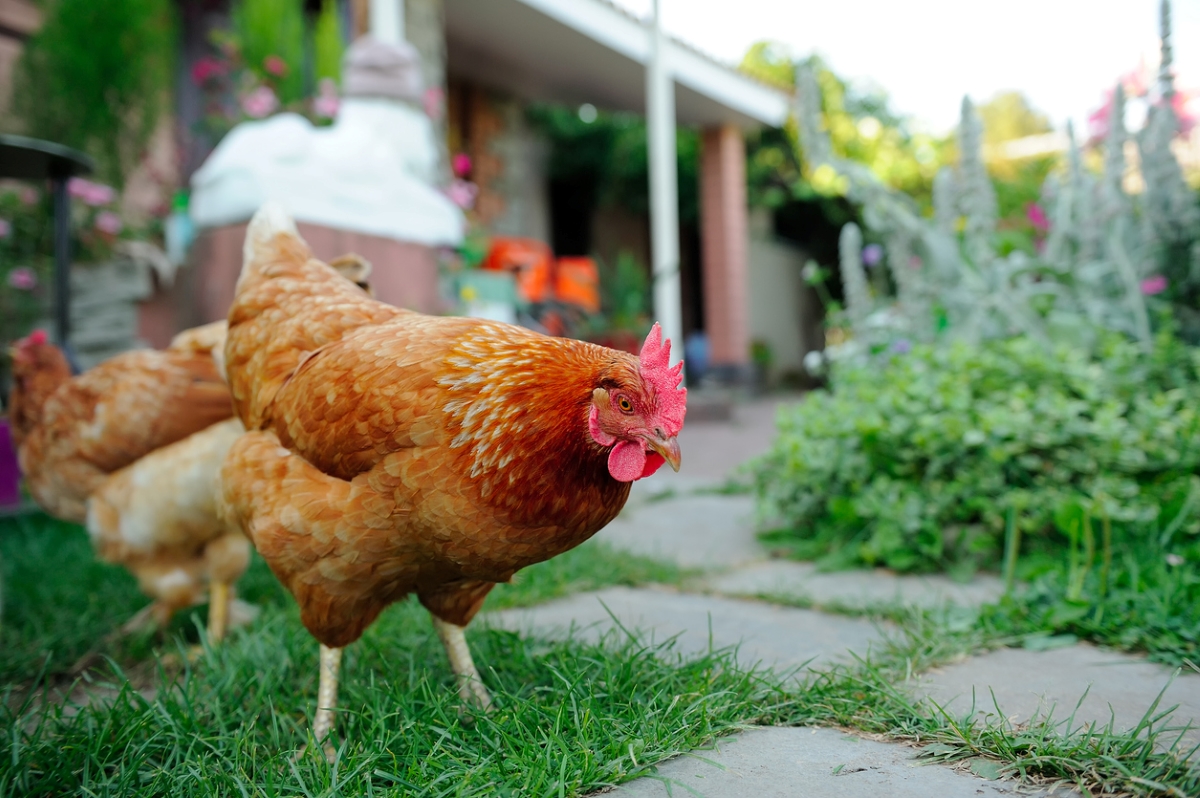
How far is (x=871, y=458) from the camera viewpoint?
10.5 feet

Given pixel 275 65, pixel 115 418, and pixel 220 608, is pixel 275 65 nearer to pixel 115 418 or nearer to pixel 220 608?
pixel 115 418

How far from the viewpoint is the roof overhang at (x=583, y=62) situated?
773cm

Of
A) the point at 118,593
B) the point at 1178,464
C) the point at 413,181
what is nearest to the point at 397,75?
the point at 413,181

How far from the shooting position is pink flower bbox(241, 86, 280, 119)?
17.6 feet

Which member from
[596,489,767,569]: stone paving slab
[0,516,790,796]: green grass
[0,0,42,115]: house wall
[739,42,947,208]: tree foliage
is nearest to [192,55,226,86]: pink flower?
[0,0,42,115]: house wall

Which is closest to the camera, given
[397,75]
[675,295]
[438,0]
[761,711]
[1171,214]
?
[761,711]

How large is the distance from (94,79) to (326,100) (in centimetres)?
154

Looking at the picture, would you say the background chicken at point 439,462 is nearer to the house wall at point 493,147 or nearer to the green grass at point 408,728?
the green grass at point 408,728

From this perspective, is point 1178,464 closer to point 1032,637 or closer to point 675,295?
point 1032,637

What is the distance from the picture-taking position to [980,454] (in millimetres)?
2957

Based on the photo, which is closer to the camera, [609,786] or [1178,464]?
[609,786]

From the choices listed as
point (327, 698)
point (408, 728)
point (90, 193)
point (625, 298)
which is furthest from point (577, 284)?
point (408, 728)

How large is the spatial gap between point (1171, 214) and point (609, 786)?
12.1ft

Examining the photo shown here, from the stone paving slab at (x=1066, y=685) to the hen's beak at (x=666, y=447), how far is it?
2.55ft
